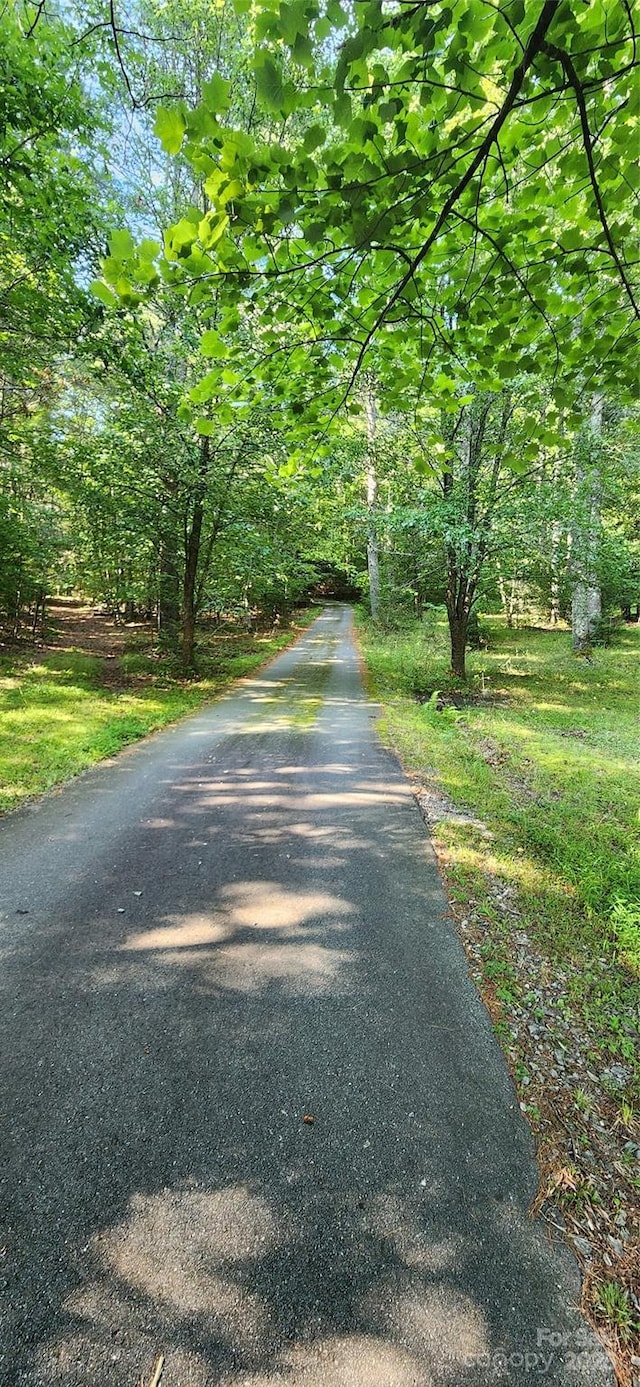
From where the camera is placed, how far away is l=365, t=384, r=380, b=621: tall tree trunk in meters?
10.8

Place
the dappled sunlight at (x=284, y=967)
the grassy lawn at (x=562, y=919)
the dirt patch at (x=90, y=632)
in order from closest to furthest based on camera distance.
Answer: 1. the grassy lawn at (x=562, y=919)
2. the dappled sunlight at (x=284, y=967)
3. the dirt patch at (x=90, y=632)

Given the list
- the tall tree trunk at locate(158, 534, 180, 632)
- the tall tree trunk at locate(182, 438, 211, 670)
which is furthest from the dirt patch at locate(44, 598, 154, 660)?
the tall tree trunk at locate(182, 438, 211, 670)

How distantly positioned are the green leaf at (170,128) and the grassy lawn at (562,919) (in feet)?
12.9

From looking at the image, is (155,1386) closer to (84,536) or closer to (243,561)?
(243,561)

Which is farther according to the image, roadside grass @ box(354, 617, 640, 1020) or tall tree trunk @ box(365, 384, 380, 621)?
tall tree trunk @ box(365, 384, 380, 621)

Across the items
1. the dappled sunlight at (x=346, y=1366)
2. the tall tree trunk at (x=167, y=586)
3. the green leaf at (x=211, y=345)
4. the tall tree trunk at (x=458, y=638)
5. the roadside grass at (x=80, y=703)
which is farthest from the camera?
the tall tree trunk at (x=167, y=586)

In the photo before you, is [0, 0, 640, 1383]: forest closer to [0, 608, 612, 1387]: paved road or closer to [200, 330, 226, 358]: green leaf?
[200, 330, 226, 358]: green leaf

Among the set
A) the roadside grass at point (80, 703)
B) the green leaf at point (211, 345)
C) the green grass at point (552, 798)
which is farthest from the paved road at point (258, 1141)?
the green leaf at point (211, 345)

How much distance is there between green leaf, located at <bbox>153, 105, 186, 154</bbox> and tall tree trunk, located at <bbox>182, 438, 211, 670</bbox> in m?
8.07

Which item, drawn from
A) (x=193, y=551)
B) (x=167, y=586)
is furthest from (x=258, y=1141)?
(x=167, y=586)

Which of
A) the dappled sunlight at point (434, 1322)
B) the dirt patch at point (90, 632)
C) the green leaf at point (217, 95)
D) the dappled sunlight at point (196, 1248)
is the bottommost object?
the dappled sunlight at point (434, 1322)

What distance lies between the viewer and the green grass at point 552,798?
3094 millimetres

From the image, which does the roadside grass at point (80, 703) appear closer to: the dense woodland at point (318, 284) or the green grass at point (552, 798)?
the dense woodland at point (318, 284)

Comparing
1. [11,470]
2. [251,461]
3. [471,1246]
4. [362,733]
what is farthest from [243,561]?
[471,1246]
